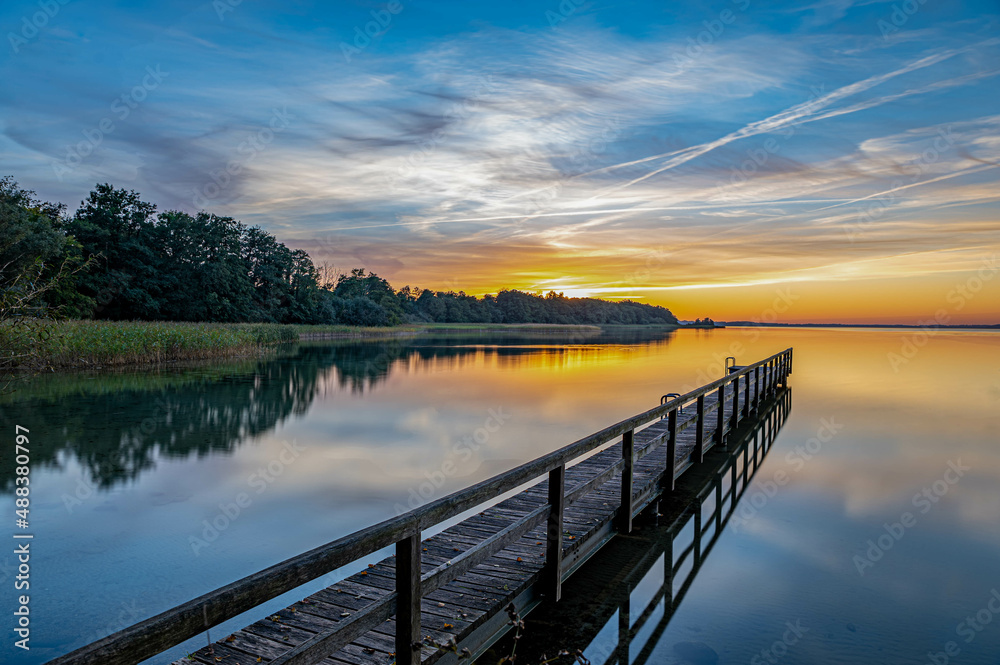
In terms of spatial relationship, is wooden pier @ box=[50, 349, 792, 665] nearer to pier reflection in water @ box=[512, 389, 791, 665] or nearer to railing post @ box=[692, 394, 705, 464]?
pier reflection in water @ box=[512, 389, 791, 665]

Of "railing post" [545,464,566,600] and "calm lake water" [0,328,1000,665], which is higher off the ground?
"railing post" [545,464,566,600]

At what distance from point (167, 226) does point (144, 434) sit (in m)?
52.2

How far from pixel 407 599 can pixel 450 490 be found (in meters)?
6.53

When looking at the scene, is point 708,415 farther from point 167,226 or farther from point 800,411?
point 167,226

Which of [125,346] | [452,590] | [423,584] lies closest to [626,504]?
[452,590]

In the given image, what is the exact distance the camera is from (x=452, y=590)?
4.19 m

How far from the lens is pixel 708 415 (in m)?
13.1

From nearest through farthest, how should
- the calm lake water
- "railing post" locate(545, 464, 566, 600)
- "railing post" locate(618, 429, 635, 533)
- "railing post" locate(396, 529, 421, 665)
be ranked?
"railing post" locate(396, 529, 421, 665) < "railing post" locate(545, 464, 566, 600) < the calm lake water < "railing post" locate(618, 429, 635, 533)

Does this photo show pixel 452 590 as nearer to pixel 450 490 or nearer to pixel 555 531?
pixel 555 531

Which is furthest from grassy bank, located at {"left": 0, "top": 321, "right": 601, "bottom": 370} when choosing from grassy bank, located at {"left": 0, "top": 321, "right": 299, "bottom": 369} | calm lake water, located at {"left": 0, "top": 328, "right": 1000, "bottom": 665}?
calm lake water, located at {"left": 0, "top": 328, "right": 1000, "bottom": 665}

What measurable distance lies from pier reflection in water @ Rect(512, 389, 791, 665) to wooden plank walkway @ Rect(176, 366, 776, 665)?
0.73ft

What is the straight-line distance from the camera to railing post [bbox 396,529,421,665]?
289cm

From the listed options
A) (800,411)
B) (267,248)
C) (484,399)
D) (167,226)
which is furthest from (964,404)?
(267,248)

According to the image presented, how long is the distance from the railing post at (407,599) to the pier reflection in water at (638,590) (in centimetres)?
114
